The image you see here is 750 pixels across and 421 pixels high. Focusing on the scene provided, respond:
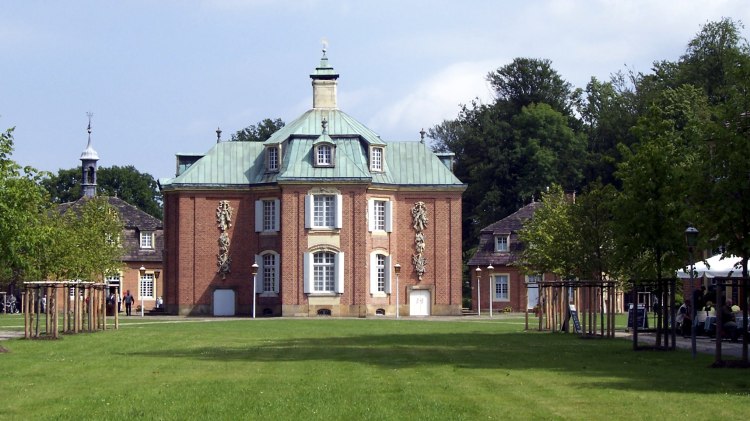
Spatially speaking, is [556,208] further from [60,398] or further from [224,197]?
[60,398]

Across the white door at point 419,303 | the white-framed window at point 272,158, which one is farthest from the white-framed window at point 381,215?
the white-framed window at point 272,158

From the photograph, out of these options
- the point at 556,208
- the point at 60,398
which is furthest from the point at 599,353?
the point at 556,208

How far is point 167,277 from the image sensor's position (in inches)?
3312

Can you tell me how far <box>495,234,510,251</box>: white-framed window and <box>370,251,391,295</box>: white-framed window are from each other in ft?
59.7

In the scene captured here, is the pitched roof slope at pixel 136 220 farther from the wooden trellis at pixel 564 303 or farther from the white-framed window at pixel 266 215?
the wooden trellis at pixel 564 303

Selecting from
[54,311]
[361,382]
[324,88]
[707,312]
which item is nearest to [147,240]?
[324,88]

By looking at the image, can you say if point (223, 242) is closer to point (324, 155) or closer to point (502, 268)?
point (324, 155)

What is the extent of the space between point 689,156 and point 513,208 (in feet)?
218

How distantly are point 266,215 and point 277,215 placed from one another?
136 centimetres

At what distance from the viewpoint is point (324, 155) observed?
80.7 metres

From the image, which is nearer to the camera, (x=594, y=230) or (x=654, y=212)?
(x=654, y=212)

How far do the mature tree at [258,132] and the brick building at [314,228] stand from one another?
4631 cm

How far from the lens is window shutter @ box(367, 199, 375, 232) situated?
269 ft

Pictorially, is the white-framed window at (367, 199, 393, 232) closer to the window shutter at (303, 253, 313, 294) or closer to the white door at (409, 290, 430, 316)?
the white door at (409, 290, 430, 316)
